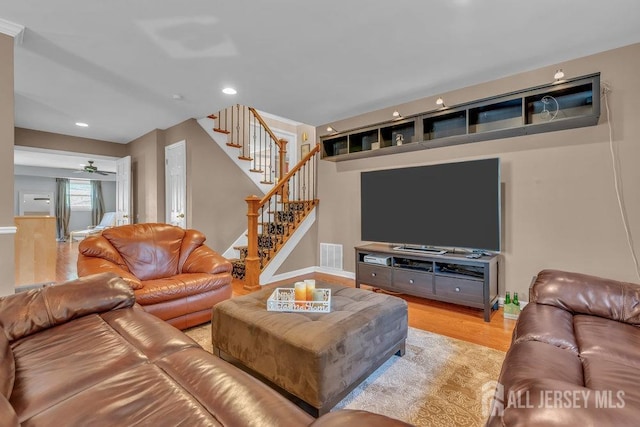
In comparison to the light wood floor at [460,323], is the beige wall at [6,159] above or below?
above

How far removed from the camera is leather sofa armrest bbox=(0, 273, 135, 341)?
1479mm

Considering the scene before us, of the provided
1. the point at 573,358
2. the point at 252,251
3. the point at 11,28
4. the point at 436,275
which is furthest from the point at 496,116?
the point at 11,28

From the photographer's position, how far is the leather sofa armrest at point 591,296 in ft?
5.40

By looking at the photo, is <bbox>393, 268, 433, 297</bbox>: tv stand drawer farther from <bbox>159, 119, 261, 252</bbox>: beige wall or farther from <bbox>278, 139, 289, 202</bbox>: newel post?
<bbox>159, 119, 261, 252</bbox>: beige wall

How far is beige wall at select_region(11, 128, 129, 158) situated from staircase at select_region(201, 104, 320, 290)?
274 centimetres

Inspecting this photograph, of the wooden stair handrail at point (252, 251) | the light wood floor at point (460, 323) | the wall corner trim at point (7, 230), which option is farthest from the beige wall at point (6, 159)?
the wooden stair handrail at point (252, 251)

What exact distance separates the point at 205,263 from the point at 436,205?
2.59 meters

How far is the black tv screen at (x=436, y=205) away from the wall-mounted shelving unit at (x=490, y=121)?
36cm

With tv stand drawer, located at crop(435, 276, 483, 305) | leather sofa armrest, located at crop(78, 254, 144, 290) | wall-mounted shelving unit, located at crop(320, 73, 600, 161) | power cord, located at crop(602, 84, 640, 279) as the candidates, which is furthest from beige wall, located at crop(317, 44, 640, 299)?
leather sofa armrest, located at crop(78, 254, 144, 290)

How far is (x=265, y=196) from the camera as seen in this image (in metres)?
4.20

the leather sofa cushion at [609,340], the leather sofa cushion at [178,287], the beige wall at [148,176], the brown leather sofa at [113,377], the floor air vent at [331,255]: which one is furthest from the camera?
the beige wall at [148,176]

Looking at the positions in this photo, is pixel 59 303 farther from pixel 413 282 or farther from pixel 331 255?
pixel 331 255

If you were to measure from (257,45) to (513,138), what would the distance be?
9.07 ft

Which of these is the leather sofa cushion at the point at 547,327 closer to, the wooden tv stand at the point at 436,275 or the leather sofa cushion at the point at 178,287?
the wooden tv stand at the point at 436,275
